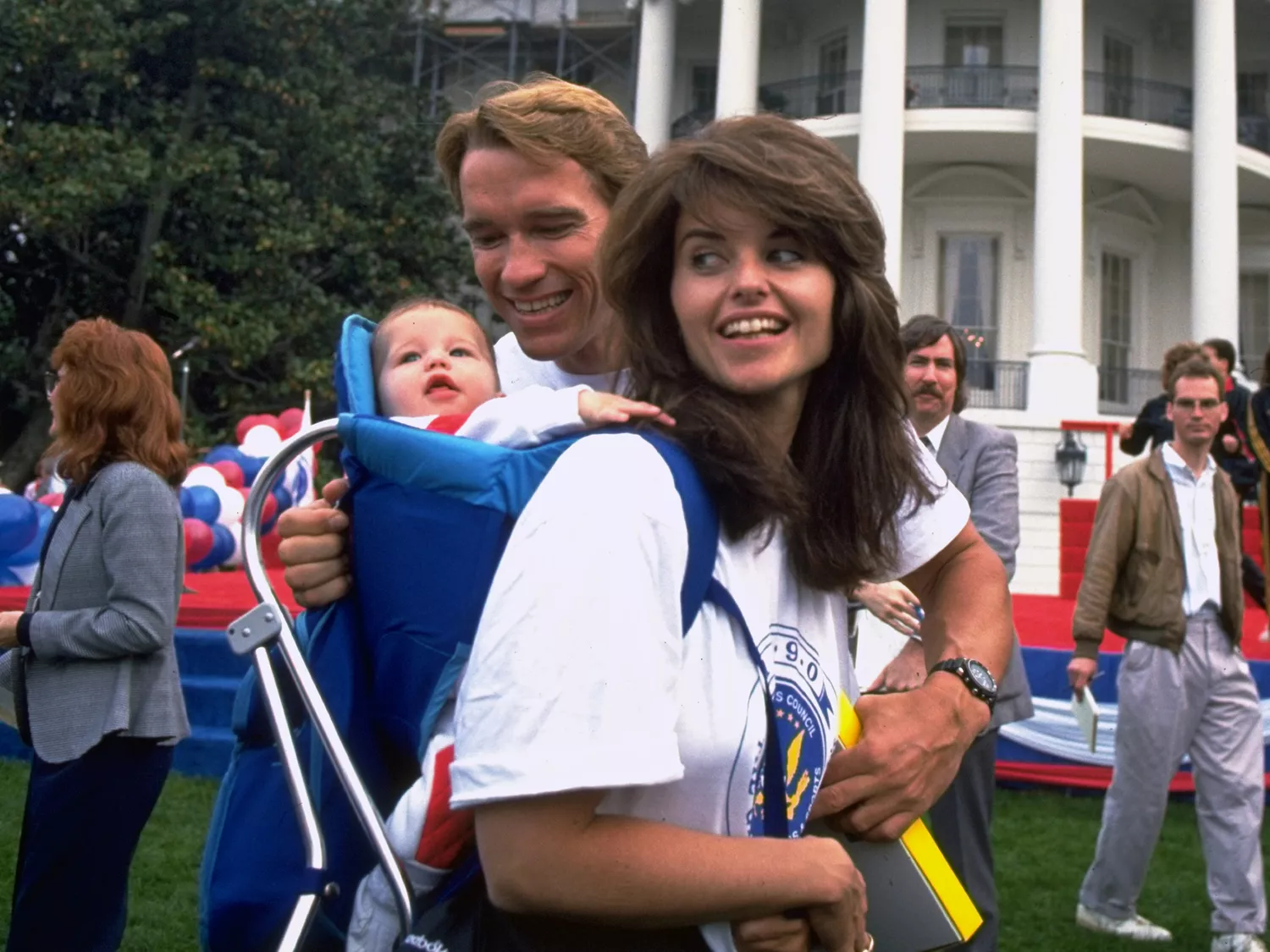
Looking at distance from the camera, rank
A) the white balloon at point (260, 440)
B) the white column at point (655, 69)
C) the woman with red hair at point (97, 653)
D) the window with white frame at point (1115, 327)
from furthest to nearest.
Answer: the white column at point (655, 69) → the window with white frame at point (1115, 327) → the white balloon at point (260, 440) → the woman with red hair at point (97, 653)

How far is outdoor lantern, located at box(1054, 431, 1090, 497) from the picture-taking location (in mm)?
20609

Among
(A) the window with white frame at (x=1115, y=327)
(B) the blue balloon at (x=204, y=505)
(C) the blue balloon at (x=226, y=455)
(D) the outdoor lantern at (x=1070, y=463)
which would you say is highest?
(A) the window with white frame at (x=1115, y=327)

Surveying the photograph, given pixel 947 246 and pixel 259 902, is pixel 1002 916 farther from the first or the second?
pixel 947 246

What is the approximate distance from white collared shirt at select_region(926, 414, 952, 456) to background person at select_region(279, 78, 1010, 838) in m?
2.64

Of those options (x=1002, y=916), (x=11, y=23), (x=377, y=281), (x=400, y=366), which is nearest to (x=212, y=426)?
(x=377, y=281)

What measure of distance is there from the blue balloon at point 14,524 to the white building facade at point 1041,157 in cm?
1420

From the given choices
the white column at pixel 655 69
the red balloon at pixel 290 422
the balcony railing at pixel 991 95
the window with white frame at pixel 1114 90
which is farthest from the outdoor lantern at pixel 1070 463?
the red balloon at pixel 290 422

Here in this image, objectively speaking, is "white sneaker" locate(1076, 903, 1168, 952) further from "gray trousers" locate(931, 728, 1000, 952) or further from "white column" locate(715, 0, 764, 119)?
"white column" locate(715, 0, 764, 119)

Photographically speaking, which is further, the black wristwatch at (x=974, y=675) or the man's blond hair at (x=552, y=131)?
the man's blond hair at (x=552, y=131)

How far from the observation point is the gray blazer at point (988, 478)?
4742mm

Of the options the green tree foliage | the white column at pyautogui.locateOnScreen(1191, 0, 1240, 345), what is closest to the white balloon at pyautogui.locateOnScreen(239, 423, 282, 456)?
the green tree foliage

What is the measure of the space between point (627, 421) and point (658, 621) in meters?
0.22

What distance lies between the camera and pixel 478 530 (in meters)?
1.45

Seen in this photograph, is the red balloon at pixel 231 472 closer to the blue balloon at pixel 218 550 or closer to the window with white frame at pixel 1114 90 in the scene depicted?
the blue balloon at pixel 218 550
